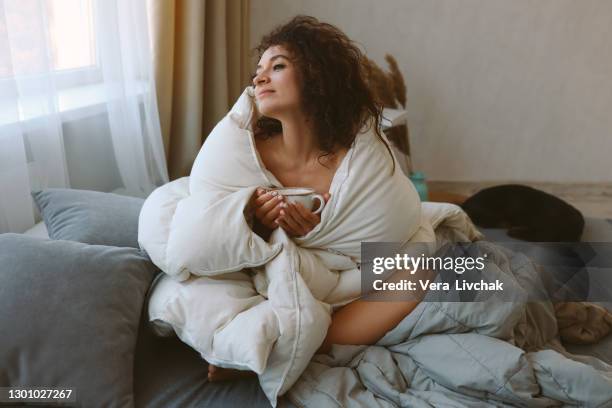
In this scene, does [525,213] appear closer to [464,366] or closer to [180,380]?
[464,366]

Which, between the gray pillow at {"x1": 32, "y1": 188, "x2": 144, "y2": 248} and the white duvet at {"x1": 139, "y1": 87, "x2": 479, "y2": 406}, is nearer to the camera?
the white duvet at {"x1": 139, "y1": 87, "x2": 479, "y2": 406}

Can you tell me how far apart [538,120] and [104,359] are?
→ 2.50 metres

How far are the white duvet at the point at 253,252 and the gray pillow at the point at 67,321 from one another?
0.35 ft

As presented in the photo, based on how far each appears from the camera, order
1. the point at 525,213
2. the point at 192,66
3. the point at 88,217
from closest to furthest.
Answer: the point at 88,217
the point at 192,66
the point at 525,213

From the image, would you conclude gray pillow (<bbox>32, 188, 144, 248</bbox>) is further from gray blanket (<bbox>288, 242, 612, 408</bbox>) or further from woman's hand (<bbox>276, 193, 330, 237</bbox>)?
gray blanket (<bbox>288, 242, 612, 408</bbox>)

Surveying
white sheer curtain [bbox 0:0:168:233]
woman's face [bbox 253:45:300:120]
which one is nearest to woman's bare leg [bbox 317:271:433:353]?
woman's face [bbox 253:45:300:120]

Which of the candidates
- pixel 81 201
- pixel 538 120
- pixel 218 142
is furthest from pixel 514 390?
pixel 538 120

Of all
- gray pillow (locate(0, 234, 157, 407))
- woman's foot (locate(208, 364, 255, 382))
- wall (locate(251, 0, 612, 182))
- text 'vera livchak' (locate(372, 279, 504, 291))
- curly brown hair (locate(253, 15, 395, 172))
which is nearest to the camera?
gray pillow (locate(0, 234, 157, 407))

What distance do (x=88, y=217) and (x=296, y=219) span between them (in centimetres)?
48

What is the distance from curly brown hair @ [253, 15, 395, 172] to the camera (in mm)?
1336

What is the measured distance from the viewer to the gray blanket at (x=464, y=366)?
1.05 m

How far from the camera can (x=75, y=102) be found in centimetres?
165

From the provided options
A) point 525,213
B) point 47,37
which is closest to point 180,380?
point 47,37

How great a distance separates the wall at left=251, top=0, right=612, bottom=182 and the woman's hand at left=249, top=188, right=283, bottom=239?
1.83 meters
